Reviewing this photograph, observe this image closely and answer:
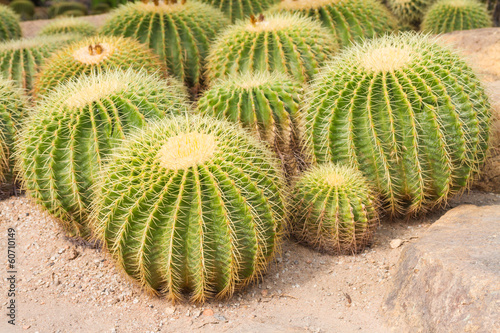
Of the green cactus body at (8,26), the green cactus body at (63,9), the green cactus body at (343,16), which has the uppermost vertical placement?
the green cactus body at (343,16)

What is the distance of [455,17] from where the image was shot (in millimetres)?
6941

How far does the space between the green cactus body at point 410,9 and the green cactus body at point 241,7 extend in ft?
6.34

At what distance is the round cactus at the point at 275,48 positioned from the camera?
185 inches

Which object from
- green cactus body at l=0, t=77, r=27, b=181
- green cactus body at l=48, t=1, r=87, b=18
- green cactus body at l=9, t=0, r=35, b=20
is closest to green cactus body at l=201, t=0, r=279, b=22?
green cactus body at l=0, t=77, r=27, b=181

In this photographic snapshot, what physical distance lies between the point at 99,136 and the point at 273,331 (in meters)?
1.64

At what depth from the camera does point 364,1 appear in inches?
232

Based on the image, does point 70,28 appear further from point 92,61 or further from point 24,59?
point 92,61

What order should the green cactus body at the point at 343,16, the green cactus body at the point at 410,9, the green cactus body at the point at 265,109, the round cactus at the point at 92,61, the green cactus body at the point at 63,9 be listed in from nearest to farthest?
1. the green cactus body at the point at 265,109
2. the round cactus at the point at 92,61
3. the green cactus body at the point at 343,16
4. the green cactus body at the point at 410,9
5. the green cactus body at the point at 63,9

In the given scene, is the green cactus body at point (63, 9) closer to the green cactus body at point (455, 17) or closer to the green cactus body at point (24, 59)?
the green cactus body at point (24, 59)

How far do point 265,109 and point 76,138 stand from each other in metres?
1.33

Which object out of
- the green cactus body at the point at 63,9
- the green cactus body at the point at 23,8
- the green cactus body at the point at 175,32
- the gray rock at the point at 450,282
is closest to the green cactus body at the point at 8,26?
the green cactus body at the point at 175,32

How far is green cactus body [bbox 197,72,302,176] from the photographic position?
4.10 meters

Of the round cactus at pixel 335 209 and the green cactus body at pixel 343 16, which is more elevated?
the green cactus body at pixel 343 16

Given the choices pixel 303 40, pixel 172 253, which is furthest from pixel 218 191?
pixel 303 40
